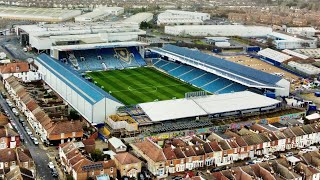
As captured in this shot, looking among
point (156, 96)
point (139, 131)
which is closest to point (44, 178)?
point (139, 131)

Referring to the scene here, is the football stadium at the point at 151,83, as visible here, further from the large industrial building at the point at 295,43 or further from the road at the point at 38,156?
the large industrial building at the point at 295,43

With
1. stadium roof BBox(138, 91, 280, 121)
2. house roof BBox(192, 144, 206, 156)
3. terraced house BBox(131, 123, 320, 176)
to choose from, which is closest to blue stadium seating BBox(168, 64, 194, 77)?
stadium roof BBox(138, 91, 280, 121)

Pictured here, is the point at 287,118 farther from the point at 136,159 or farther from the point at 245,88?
the point at 136,159

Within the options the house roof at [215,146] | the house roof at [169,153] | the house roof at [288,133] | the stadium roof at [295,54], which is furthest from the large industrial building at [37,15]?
the house roof at [169,153]

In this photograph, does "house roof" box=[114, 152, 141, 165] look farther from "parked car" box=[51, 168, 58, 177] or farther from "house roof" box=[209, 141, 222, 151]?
"house roof" box=[209, 141, 222, 151]

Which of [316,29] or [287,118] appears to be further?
[316,29]

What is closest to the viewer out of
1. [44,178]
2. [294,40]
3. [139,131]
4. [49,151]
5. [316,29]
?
[44,178]
